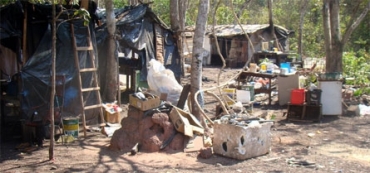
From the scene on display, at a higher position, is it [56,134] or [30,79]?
[30,79]

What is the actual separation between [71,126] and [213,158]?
3.27m

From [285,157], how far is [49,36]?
5.64 m

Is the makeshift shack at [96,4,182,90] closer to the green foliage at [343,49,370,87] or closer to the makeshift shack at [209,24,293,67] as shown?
the green foliage at [343,49,370,87]

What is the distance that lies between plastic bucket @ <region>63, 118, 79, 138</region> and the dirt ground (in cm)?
22

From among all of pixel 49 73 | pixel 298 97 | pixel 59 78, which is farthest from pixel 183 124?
pixel 298 97

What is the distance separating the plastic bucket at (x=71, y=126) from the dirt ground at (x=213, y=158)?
0.22 meters

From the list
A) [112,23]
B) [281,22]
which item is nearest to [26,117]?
[112,23]

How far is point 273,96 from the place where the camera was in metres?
13.3

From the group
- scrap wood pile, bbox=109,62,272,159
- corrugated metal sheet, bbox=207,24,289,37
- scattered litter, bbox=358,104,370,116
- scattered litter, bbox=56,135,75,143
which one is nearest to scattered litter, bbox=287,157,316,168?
scrap wood pile, bbox=109,62,272,159

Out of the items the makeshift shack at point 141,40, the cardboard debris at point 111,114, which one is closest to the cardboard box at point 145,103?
the cardboard debris at point 111,114

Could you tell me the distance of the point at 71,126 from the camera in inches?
344

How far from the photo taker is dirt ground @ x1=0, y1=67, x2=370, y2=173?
21.8ft

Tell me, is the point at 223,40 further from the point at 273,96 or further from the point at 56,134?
the point at 56,134

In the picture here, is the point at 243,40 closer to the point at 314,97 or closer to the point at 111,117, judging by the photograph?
the point at 314,97
